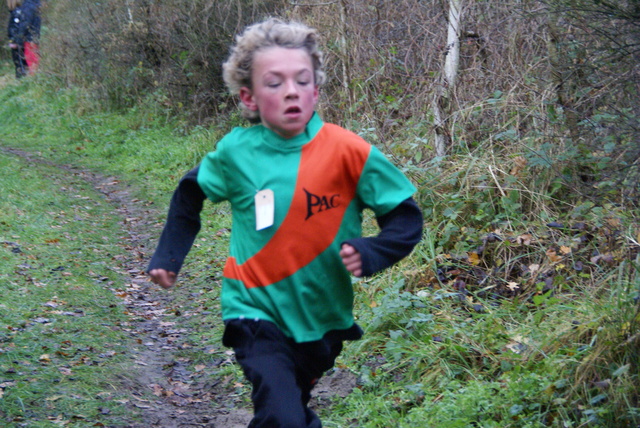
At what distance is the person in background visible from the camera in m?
20.2

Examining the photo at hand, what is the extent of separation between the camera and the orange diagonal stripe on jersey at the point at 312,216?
288cm

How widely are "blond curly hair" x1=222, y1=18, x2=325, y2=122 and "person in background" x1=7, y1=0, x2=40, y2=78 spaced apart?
18.7m

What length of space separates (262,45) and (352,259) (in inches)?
38.1

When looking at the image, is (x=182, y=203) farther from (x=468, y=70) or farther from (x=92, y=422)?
(x=468, y=70)

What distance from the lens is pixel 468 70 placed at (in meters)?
7.73

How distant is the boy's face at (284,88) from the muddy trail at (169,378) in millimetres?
2306

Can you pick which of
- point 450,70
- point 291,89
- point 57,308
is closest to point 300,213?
point 291,89

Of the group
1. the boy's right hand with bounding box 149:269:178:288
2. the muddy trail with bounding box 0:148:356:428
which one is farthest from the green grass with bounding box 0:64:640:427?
the boy's right hand with bounding box 149:269:178:288

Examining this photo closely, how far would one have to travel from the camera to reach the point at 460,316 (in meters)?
5.14

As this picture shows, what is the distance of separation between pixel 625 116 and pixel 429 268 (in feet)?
6.05

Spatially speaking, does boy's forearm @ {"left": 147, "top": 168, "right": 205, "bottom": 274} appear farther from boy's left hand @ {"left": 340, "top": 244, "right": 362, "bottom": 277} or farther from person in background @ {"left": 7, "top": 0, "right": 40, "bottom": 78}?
person in background @ {"left": 7, "top": 0, "right": 40, "bottom": 78}

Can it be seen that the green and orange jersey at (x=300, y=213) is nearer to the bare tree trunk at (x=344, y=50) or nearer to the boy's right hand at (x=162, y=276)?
the boy's right hand at (x=162, y=276)

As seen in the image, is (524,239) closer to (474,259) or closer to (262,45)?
(474,259)

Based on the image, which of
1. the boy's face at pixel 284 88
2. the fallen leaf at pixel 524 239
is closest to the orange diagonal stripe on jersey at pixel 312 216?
the boy's face at pixel 284 88
